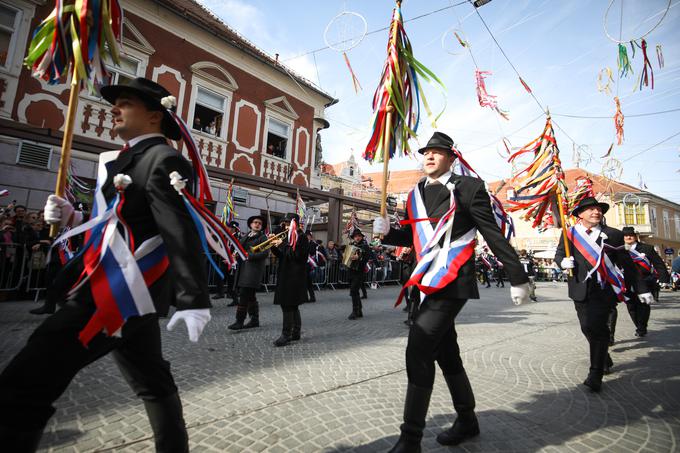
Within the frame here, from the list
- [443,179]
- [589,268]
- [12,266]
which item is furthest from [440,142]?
[12,266]

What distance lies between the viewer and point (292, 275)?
16.9ft

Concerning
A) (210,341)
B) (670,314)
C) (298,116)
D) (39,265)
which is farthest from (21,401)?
(298,116)

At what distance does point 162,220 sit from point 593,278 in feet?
14.0

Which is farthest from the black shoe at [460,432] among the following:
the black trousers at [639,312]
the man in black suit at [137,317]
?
the black trousers at [639,312]

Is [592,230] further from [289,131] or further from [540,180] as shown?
[289,131]

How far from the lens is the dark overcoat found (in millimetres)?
4996

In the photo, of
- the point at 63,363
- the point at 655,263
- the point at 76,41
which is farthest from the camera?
the point at 655,263

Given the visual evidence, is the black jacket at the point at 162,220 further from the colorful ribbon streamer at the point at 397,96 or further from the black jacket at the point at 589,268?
the black jacket at the point at 589,268

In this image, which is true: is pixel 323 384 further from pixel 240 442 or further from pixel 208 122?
pixel 208 122

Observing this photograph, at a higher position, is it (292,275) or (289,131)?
(289,131)

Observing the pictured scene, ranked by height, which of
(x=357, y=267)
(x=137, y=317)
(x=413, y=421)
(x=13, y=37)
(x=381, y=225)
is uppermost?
(x=13, y=37)

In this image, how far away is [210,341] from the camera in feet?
15.5

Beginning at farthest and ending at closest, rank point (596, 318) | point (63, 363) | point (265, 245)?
point (265, 245) → point (596, 318) → point (63, 363)

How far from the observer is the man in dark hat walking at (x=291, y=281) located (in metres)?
4.94
